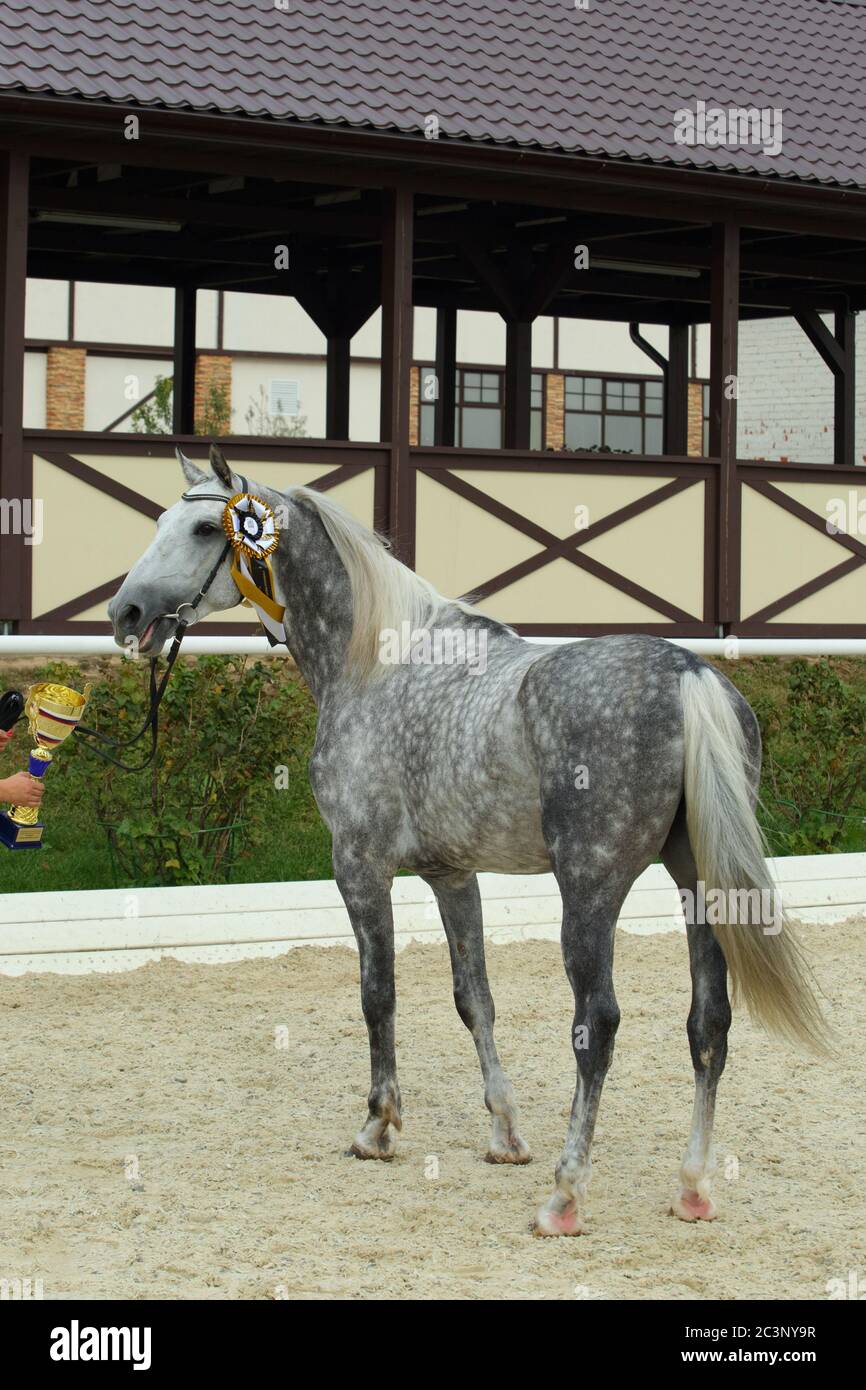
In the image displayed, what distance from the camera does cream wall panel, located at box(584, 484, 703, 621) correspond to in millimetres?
12016

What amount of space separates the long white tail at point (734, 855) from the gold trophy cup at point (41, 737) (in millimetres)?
1871

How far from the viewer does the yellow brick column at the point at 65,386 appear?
26.5m

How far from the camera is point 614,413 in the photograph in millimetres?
27500

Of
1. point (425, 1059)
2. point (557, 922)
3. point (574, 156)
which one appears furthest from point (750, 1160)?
point (574, 156)

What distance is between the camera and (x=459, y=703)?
16.6 ft

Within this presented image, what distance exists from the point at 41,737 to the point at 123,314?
23167 millimetres

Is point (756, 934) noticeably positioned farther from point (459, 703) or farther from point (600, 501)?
point (600, 501)

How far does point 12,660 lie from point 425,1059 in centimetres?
567

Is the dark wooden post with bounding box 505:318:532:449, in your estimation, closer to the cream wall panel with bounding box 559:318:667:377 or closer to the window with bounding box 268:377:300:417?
the cream wall panel with bounding box 559:318:667:377

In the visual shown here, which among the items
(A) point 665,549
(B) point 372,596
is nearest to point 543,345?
(A) point 665,549

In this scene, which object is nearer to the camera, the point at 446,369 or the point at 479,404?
the point at 446,369

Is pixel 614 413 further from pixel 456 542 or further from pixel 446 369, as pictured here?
pixel 456 542

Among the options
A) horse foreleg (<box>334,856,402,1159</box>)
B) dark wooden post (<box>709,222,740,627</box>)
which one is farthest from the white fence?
dark wooden post (<box>709,222,740,627</box>)

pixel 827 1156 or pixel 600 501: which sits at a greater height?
pixel 600 501
